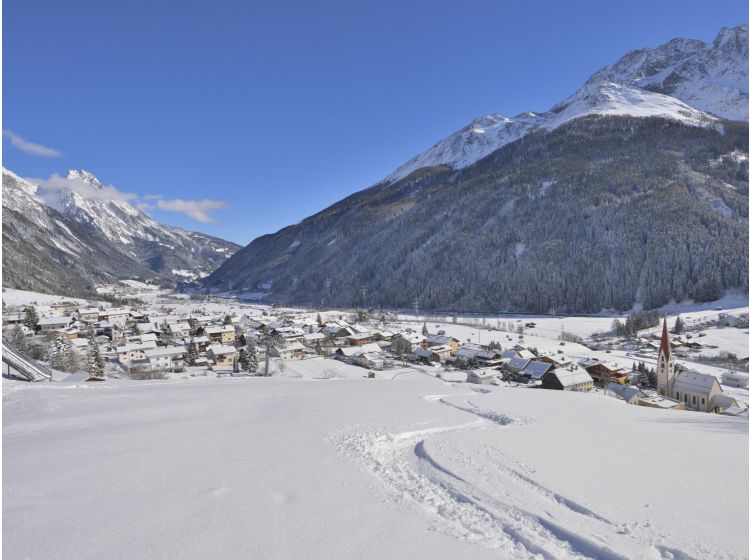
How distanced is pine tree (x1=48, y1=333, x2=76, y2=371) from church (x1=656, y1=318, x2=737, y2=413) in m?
45.4

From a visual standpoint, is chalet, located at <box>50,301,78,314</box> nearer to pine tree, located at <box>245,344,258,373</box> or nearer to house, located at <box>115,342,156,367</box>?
house, located at <box>115,342,156,367</box>

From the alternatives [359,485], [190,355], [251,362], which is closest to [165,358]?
[190,355]

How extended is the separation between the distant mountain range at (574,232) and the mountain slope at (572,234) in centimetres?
40

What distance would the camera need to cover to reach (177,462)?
683 cm

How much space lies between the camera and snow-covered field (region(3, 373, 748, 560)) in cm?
454

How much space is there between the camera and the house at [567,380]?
3142 centimetres

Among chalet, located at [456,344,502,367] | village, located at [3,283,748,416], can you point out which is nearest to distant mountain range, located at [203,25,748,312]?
village, located at [3,283,748,416]

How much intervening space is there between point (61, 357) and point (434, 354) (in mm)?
37168

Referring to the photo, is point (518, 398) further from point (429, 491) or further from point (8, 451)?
point (8, 451)

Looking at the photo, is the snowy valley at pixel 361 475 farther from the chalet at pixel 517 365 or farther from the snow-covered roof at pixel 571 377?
the chalet at pixel 517 365

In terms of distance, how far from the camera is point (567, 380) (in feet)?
104

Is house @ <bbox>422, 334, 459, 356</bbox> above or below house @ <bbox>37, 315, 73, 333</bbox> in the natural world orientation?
below

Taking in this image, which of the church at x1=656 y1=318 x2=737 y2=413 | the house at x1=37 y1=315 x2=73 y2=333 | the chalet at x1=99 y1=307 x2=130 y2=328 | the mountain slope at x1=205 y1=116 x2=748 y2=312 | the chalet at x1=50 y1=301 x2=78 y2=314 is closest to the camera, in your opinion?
the church at x1=656 y1=318 x2=737 y2=413

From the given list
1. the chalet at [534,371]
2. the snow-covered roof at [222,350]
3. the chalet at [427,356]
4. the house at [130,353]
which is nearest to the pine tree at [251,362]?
the snow-covered roof at [222,350]
